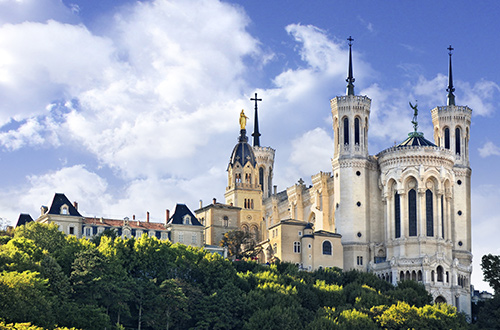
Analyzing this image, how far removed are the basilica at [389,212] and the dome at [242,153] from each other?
439 inches

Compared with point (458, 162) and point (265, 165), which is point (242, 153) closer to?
point (265, 165)

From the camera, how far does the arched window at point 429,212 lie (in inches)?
4540

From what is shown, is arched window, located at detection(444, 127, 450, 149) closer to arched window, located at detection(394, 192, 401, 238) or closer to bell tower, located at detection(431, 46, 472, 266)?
bell tower, located at detection(431, 46, 472, 266)

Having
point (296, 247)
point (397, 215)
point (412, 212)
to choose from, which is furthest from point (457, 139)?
point (296, 247)

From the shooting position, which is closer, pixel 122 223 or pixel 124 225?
pixel 124 225

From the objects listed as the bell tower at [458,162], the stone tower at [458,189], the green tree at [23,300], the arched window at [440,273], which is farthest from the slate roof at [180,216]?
the green tree at [23,300]

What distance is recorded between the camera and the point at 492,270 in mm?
114875

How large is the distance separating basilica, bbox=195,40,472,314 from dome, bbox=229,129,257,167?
1116 cm

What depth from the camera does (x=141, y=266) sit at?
316 ft

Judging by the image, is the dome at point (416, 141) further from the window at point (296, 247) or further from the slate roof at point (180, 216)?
the slate roof at point (180, 216)

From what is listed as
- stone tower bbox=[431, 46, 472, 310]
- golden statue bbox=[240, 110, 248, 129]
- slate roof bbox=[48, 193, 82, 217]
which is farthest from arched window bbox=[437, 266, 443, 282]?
golden statue bbox=[240, 110, 248, 129]

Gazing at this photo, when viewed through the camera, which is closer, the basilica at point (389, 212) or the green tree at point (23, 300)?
the green tree at point (23, 300)

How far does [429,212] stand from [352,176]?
10096 millimetres

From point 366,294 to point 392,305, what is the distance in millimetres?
3849
